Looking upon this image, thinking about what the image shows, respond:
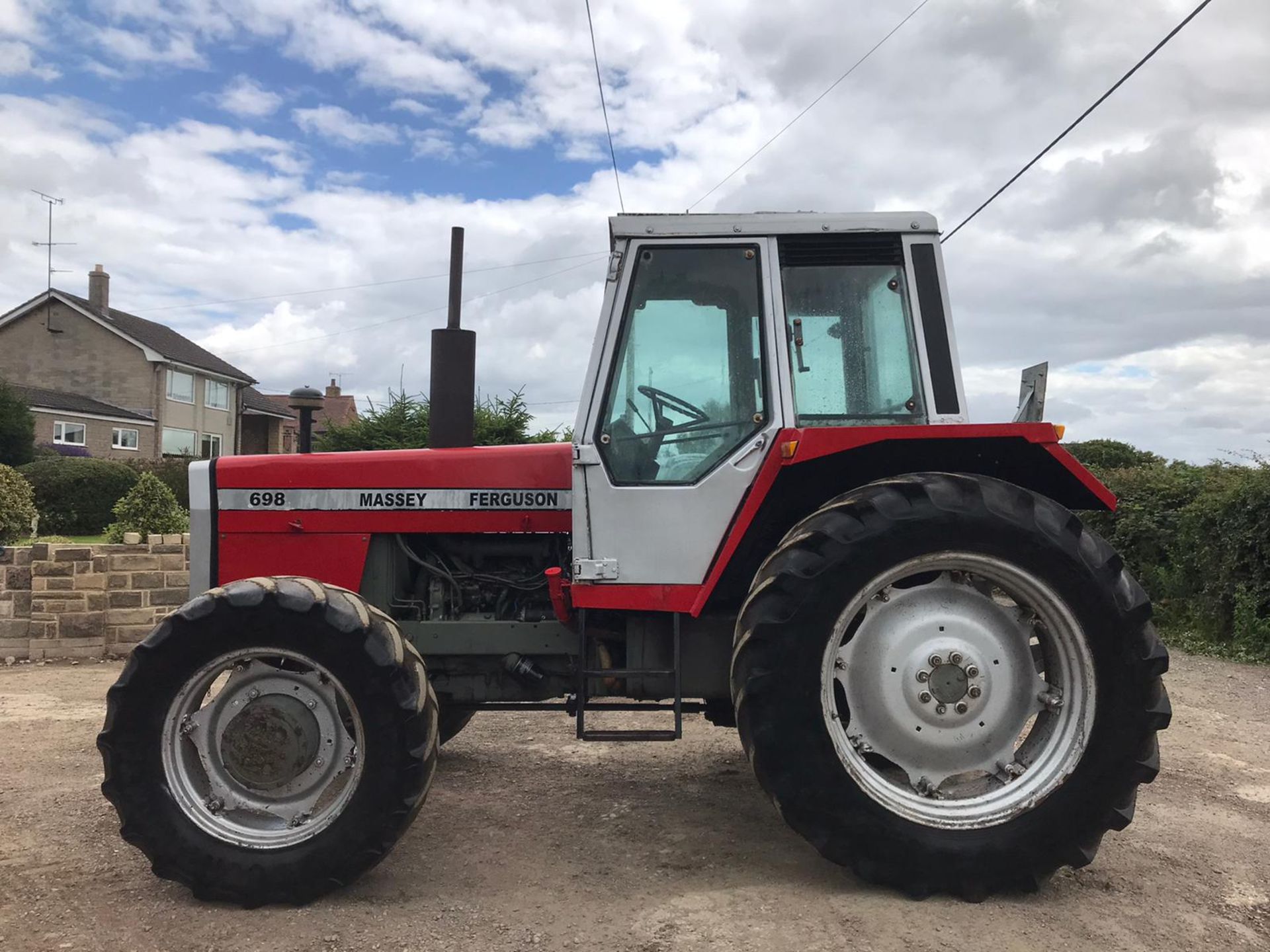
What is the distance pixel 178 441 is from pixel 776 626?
39.1 meters

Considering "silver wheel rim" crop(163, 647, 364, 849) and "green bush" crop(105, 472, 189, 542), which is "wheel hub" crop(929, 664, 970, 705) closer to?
"silver wheel rim" crop(163, 647, 364, 849)

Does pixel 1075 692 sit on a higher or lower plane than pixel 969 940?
higher

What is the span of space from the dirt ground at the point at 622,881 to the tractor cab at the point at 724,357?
3.60 ft

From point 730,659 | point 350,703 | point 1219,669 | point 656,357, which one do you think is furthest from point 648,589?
point 1219,669

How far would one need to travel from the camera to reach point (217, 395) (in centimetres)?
4019

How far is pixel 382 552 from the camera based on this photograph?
4.18m

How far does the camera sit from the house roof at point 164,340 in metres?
36.6

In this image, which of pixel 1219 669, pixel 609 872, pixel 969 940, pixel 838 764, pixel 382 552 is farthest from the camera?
pixel 1219 669

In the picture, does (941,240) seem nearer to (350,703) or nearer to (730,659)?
(730,659)

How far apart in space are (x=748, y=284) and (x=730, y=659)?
1418mm

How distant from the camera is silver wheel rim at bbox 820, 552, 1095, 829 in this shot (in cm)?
332

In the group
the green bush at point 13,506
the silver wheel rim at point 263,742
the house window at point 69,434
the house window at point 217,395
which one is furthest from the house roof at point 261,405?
the silver wheel rim at point 263,742

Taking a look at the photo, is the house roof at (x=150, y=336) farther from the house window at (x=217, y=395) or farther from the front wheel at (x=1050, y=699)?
the front wheel at (x=1050, y=699)

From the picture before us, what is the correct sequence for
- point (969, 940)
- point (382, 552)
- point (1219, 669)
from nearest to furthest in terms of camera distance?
1. point (969, 940)
2. point (382, 552)
3. point (1219, 669)
